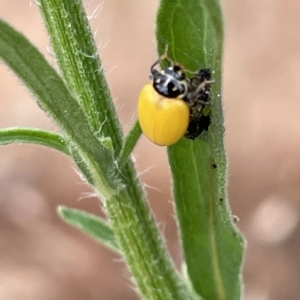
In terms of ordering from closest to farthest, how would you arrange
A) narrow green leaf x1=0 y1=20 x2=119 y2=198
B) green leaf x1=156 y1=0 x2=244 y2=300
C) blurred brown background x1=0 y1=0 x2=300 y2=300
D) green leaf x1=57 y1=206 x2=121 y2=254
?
narrow green leaf x1=0 y1=20 x2=119 y2=198, green leaf x1=156 y1=0 x2=244 y2=300, green leaf x1=57 y1=206 x2=121 y2=254, blurred brown background x1=0 y1=0 x2=300 y2=300

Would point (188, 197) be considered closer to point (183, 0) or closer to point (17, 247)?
point (183, 0)

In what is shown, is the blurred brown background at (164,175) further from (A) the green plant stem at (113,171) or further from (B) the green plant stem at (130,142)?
(B) the green plant stem at (130,142)

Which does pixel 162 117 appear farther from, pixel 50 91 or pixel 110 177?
pixel 50 91

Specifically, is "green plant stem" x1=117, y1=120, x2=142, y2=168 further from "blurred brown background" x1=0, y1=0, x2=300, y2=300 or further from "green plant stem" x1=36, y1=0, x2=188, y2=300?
"blurred brown background" x1=0, y1=0, x2=300, y2=300

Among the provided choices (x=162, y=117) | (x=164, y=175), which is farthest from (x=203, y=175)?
(x=164, y=175)

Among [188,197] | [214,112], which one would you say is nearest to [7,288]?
[188,197]

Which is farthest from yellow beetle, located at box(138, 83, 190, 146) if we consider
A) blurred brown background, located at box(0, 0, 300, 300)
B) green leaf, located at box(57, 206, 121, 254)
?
blurred brown background, located at box(0, 0, 300, 300)

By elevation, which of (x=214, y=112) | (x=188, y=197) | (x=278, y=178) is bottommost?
(x=278, y=178)
